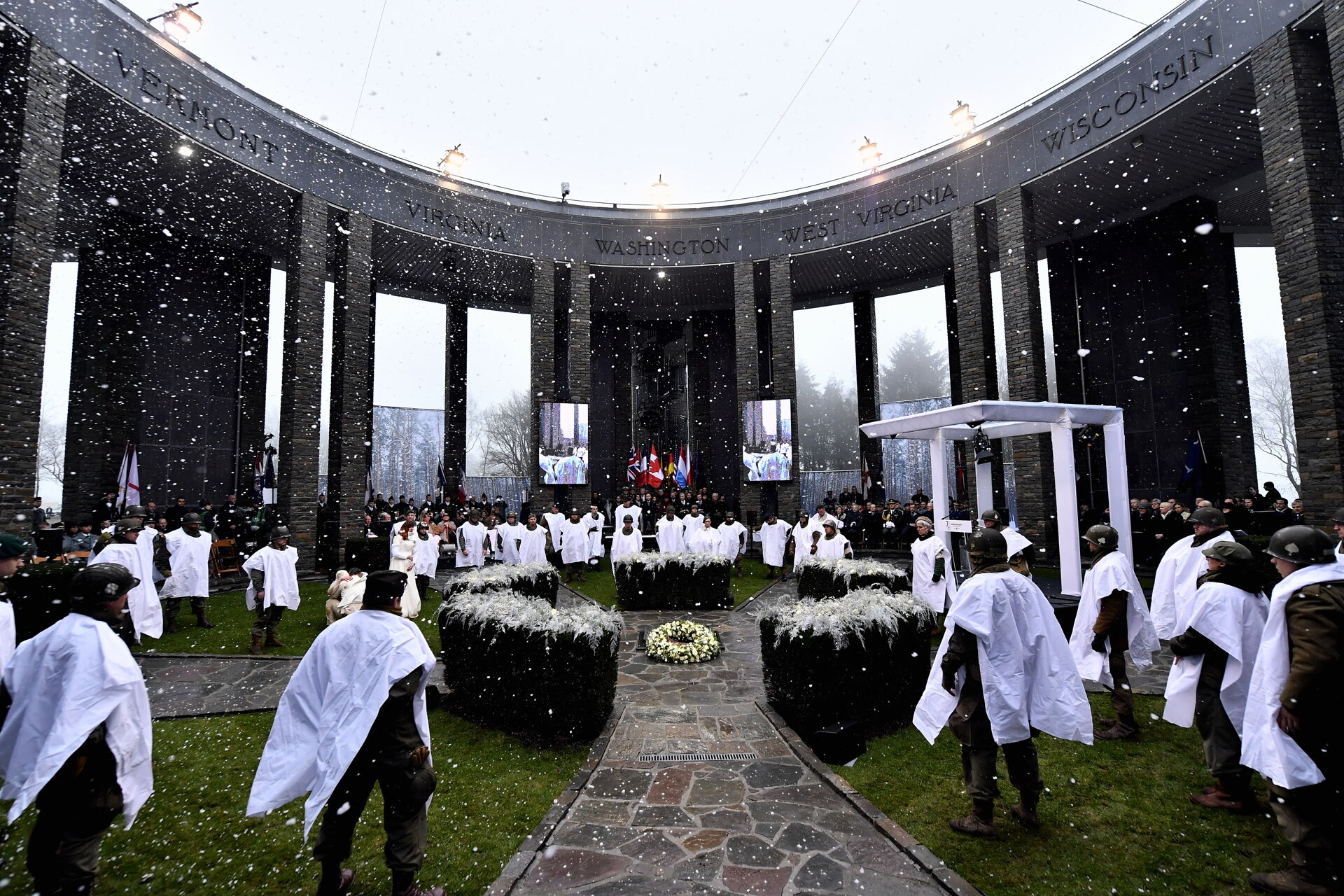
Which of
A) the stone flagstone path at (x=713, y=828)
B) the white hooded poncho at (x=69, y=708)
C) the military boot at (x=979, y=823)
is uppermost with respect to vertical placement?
the white hooded poncho at (x=69, y=708)

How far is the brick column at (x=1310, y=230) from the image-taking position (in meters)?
10.1

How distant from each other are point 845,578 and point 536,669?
17.8 feet

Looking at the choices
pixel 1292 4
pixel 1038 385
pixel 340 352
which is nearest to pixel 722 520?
pixel 1038 385

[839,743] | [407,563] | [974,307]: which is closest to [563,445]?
[407,563]

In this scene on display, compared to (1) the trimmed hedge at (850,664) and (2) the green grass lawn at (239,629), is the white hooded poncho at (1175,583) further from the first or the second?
(2) the green grass lawn at (239,629)

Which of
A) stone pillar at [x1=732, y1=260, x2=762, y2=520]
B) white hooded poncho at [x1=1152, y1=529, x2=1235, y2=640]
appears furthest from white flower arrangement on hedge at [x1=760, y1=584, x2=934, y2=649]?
stone pillar at [x1=732, y1=260, x2=762, y2=520]

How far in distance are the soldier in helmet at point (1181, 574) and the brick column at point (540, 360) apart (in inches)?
658

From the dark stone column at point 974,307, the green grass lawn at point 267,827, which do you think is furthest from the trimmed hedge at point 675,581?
the dark stone column at point 974,307

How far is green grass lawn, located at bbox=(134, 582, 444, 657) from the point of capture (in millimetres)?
9039

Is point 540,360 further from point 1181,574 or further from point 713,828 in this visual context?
point 713,828

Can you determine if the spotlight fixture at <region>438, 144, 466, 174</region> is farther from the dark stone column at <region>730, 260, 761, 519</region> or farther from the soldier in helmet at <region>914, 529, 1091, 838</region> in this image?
the soldier in helmet at <region>914, 529, 1091, 838</region>

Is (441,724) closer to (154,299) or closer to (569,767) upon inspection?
(569,767)

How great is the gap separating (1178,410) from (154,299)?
90.3 feet

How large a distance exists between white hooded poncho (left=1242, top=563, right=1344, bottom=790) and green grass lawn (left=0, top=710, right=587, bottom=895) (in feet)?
13.9
